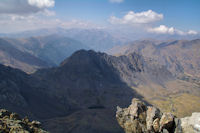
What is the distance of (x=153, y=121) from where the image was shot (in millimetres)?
32125

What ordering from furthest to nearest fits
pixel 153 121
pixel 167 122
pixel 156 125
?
pixel 153 121, pixel 156 125, pixel 167 122

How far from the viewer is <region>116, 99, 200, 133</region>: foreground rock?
88.5 feet

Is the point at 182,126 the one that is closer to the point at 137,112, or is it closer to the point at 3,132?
the point at 137,112

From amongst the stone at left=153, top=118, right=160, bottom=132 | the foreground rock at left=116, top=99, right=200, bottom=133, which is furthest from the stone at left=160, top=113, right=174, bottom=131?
the stone at left=153, top=118, right=160, bottom=132

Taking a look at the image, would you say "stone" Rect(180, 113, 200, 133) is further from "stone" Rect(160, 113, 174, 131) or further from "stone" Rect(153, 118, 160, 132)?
"stone" Rect(153, 118, 160, 132)

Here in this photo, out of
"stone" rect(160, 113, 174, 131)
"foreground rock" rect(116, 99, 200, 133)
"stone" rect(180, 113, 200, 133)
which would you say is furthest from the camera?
"stone" rect(160, 113, 174, 131)

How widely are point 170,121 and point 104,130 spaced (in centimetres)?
18299

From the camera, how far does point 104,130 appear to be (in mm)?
199000

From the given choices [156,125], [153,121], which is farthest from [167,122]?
[153,121]

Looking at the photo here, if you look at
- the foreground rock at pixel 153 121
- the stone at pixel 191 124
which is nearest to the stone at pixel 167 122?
the foreground rock at pixel 153 121

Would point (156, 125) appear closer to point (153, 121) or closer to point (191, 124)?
point (153, 121)

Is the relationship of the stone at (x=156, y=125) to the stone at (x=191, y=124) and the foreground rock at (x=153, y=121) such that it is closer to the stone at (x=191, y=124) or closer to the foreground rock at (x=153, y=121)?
the foreground rock at (x=153, y=121)

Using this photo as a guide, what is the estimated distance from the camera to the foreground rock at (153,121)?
88.5ft

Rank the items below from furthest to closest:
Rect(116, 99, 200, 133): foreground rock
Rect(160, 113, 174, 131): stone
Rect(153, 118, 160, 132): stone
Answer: Rect(153, 118, 160, 132): stone
Rect(160, 113, 174, 131): stone
Rect(116, 99, 200, 133): foreground rock
